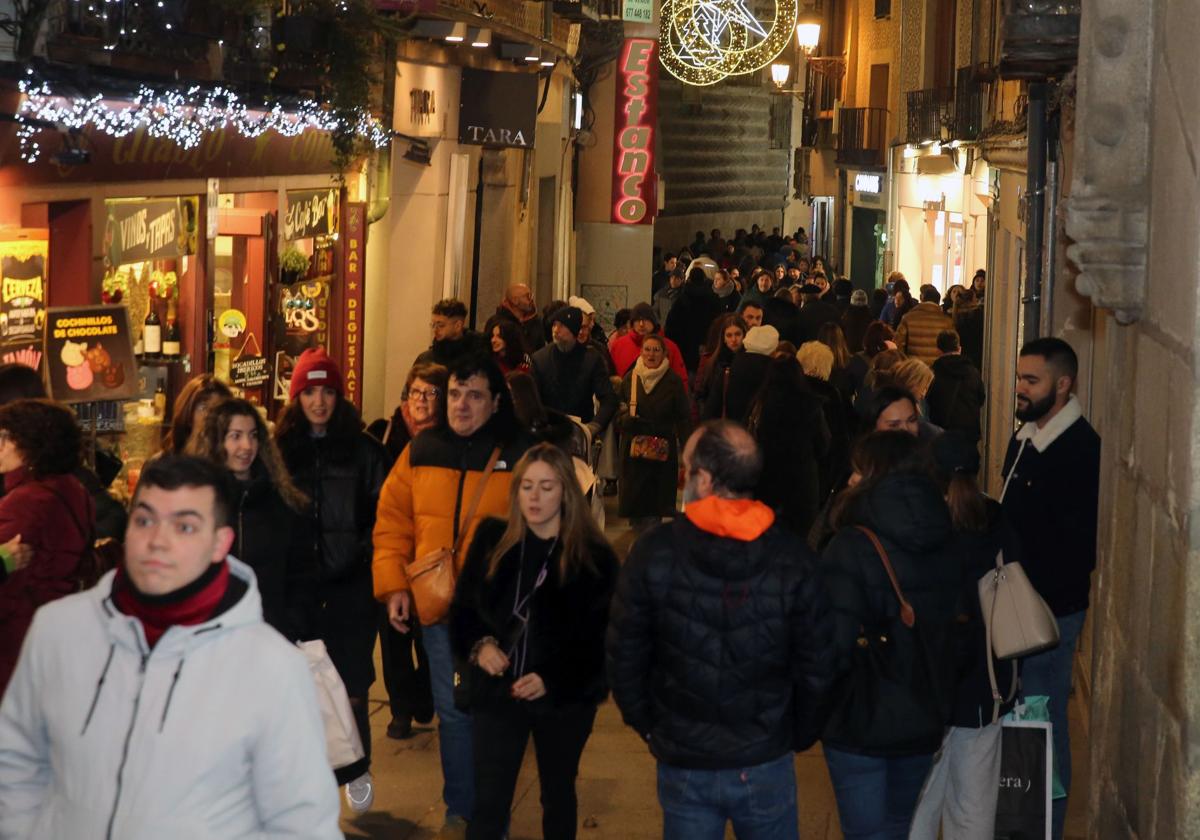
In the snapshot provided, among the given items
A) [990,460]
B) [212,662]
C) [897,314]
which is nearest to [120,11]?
[212,662]

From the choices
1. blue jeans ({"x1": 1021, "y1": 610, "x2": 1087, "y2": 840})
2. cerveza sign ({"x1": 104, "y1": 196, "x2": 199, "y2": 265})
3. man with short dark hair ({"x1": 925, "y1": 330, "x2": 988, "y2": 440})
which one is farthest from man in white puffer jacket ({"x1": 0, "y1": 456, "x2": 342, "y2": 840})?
man with short dark hair ({"x1": 925, "y1": 330, "x2": 988, "y2": 440})

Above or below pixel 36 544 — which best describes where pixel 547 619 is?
below

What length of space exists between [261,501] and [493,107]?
12395 millimetres

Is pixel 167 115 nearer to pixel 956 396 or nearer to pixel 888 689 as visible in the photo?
pixel 956 396

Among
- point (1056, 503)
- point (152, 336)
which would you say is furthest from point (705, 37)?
point (1056, 503)

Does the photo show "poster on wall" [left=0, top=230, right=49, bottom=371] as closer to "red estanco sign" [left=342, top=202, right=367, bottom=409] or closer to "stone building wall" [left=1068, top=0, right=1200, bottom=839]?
"red estanco sign" [left=342, top=202, right=367, bottom=409]

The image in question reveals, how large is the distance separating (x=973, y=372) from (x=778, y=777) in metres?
8.70

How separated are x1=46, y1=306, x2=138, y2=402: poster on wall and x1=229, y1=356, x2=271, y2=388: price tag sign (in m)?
2.53

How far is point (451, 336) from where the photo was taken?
37.6ft

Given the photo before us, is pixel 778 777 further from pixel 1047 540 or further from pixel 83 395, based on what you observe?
pixel 83 395

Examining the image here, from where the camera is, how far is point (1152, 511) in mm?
5242

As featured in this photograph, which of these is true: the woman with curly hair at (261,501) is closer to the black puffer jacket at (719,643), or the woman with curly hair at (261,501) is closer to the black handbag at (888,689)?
the black puffer jacket at (719,643)

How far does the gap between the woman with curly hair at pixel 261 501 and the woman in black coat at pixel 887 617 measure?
2.08m

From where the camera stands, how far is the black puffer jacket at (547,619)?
6.01 metres
